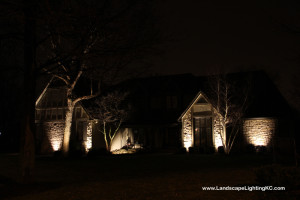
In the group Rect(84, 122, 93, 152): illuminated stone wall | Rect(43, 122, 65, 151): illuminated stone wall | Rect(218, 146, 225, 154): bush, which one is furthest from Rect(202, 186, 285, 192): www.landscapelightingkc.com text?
Rect(43, 122, 65, 151): illuminated stone wall

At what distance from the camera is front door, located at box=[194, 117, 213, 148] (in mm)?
24719

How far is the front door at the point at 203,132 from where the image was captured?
81.1 feet

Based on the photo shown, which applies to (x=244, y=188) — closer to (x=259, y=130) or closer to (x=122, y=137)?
(x=259, y=130)

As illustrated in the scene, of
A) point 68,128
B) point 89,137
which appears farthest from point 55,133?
point 68,128

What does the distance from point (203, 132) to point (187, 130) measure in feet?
4.29

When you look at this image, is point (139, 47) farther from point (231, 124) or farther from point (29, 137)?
point (231, 124)

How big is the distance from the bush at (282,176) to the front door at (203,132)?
17.1 m

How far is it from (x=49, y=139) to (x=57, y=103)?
3.50 m

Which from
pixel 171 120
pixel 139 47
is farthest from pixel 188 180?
pixel 171 120

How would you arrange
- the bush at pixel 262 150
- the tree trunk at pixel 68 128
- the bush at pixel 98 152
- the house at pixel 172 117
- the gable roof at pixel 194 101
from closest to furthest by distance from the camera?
the tree trunk at pixel 68 128
the bush at pixel 262 150
the house at pixel 172 117
the bush at pixel 98 152
the gable roof at pixel 194 101

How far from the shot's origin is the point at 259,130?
76.1ft

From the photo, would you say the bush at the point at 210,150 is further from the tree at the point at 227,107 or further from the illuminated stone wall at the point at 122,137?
the illuminated stone wall at the point at 122,137

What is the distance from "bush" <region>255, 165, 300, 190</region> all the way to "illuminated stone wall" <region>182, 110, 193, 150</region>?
17206 mm

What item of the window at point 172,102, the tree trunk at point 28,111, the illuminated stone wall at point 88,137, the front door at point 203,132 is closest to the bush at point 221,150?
the front door at point 203,132
